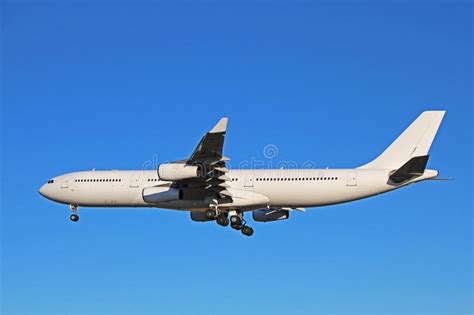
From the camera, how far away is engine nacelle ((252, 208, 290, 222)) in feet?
183

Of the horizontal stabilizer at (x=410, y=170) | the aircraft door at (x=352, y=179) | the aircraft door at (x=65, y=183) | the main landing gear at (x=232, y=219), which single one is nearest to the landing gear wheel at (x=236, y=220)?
the main landing gear at (x=232, y=219)

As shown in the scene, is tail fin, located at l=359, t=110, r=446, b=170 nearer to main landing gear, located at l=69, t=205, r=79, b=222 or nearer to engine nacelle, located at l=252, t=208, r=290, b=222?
engine nacelle, located at l=252, t=208, r=290, b=222

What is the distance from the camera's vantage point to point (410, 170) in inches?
1815

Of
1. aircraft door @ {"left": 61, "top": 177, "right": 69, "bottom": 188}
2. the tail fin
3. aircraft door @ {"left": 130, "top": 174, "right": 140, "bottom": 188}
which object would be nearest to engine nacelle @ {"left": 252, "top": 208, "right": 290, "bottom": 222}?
the tail fin

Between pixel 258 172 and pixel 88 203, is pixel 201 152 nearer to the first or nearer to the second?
pixel 258 172

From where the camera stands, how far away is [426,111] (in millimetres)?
49406

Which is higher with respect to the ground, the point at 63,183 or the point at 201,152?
the point at 63,183

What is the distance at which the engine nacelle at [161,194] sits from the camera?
5079cm

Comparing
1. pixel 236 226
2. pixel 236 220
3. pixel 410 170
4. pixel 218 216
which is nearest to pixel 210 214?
pixel 218 216

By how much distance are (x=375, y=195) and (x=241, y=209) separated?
8.58 m

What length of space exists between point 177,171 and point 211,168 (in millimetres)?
2109

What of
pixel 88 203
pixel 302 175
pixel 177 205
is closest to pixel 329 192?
pixel 302 175

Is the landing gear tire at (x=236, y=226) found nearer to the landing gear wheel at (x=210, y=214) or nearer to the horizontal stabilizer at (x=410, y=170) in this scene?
the landing gear wheel at (x=210, y=214)

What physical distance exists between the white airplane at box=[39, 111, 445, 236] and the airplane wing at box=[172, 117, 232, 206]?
2.1 inches
